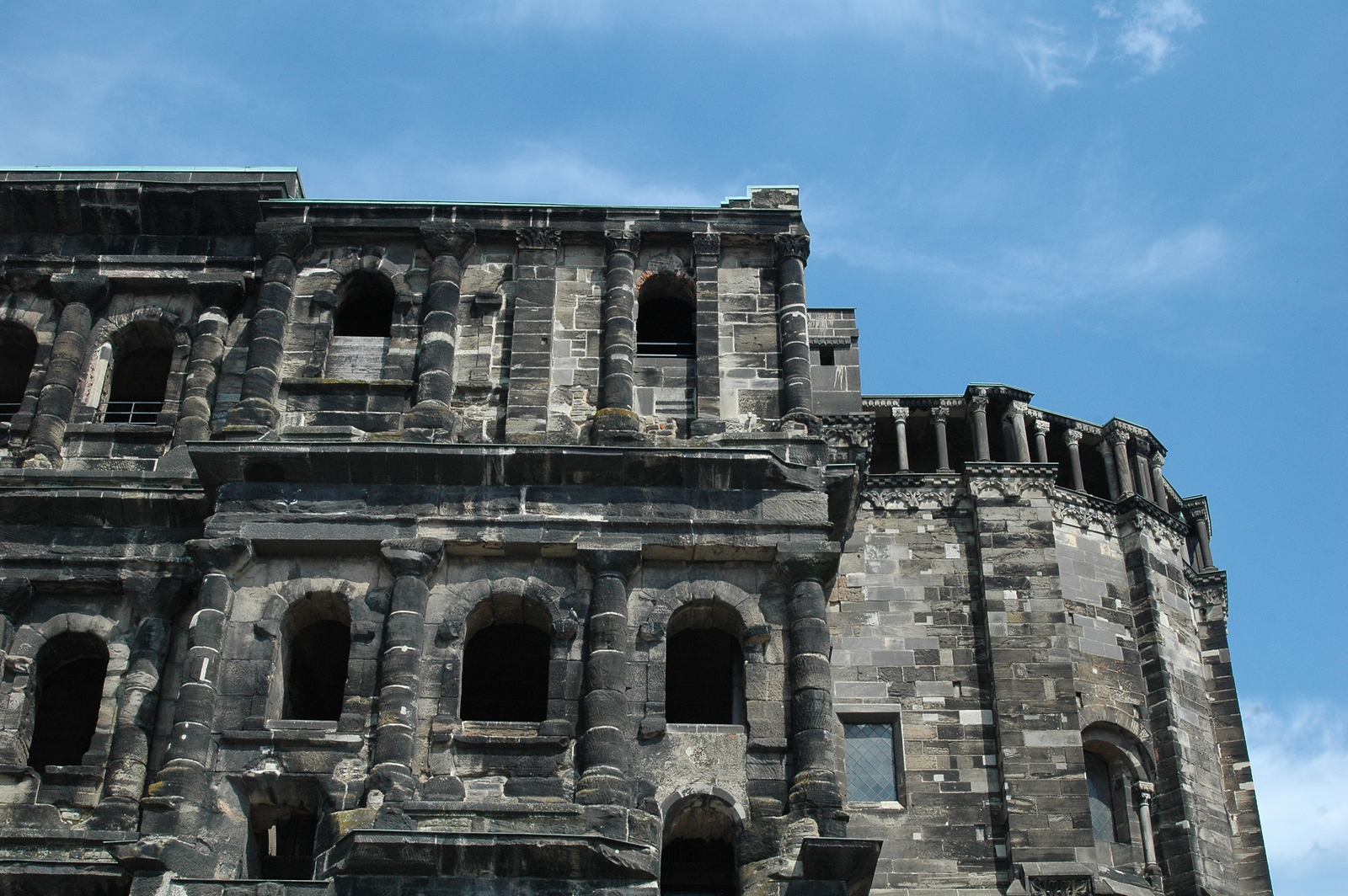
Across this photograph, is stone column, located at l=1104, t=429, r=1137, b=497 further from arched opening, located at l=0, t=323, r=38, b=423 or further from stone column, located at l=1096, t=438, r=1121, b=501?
arched opening, located at l=0, t=323, r=38, b=423

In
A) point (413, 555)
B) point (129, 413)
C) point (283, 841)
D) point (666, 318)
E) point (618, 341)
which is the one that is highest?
point (666, 318)

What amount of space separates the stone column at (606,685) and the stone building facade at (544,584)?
6cm

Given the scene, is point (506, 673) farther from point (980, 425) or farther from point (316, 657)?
point (980, 425)

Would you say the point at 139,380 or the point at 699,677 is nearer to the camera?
the point at 699,677

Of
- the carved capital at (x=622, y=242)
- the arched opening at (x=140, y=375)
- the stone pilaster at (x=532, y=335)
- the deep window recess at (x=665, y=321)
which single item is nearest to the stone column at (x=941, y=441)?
the deep window recess at (x=665, y=321)

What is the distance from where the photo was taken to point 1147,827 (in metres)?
31.6

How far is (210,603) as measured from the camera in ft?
84.9

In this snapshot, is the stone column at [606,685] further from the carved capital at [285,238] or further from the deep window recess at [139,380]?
the deep window recess at [139,380]

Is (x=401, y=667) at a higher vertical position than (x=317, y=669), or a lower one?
lower

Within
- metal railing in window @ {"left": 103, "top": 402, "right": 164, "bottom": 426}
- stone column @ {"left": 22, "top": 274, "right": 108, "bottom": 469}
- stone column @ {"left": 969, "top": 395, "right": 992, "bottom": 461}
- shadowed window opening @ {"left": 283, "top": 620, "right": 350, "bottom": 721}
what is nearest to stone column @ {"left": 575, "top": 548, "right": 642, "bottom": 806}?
shadowed window opening @ {"left": 283, "top": 620, "right": 350, "bottom": 721}

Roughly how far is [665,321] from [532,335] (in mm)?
2939

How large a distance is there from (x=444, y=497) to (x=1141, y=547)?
15076 mm

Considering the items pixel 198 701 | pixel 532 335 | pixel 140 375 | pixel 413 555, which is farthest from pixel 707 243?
pixel 198 701

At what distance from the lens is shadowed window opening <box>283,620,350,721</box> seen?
89.5 feet
